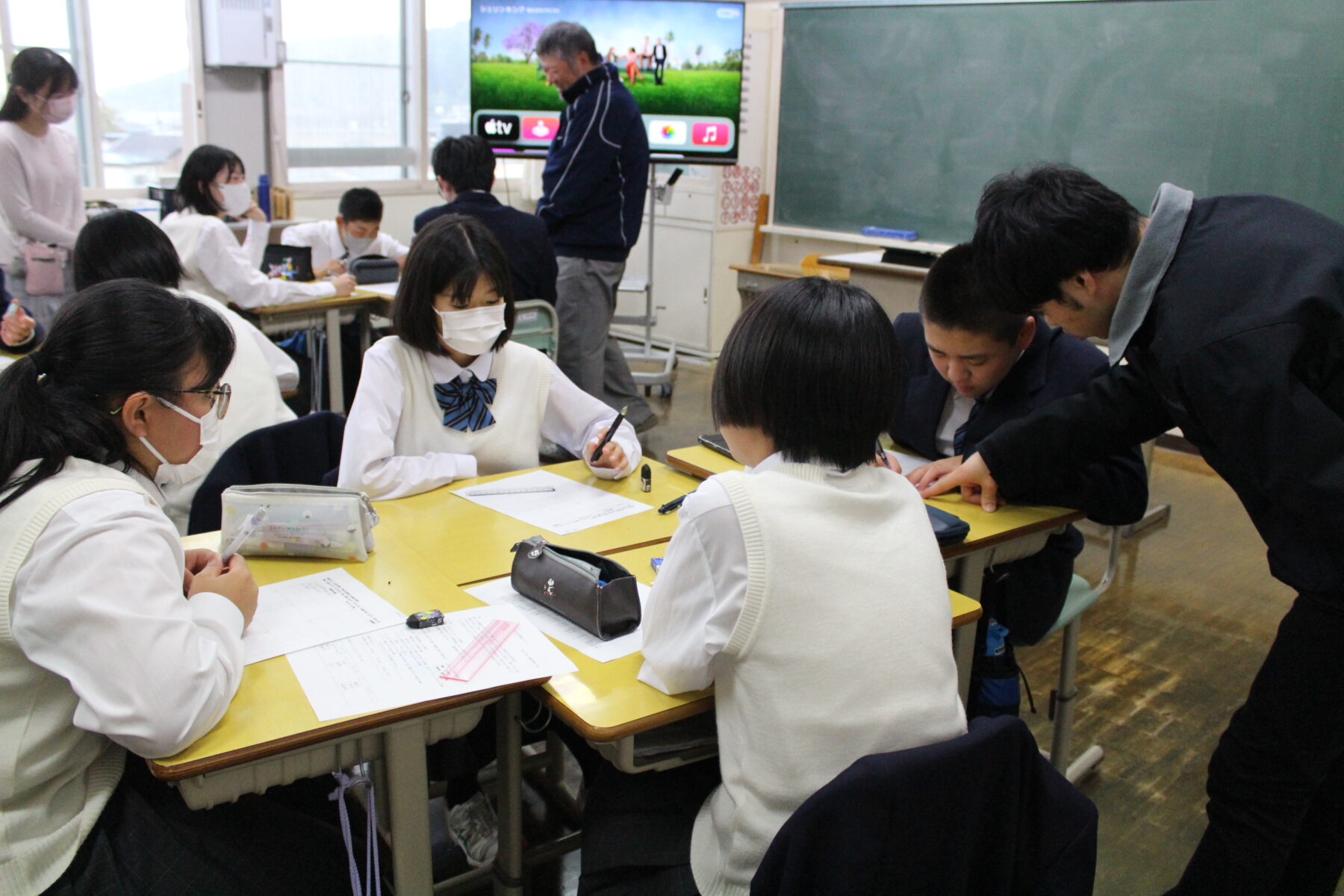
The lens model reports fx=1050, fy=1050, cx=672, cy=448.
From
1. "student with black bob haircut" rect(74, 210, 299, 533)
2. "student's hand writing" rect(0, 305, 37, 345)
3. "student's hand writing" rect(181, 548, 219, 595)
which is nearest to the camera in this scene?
"student's hand writing" rect(181, 548, 219, 595)

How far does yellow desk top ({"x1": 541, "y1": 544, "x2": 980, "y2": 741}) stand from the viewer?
1301 millimetres

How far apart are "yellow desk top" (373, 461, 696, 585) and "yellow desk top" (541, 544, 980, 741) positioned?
0.36 meters

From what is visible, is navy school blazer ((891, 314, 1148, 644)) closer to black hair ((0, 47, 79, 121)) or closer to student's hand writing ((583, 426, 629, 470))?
student's hand writing ((583, 426, 629, 470))

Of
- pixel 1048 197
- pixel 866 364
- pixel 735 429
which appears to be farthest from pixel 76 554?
pixel 1048 197

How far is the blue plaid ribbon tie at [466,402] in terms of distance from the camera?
2.32 metres

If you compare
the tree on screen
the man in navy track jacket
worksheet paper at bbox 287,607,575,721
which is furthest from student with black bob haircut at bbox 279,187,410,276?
worksheet paper at bbox 287,607,575,721

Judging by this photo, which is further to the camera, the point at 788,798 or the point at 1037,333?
the point at 1037,333

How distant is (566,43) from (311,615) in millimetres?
3324

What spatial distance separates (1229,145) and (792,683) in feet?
13.9

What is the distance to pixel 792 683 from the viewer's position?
1212 millimetres

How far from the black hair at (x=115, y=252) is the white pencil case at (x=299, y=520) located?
1175 millimetres

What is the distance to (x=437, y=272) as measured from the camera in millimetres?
2217

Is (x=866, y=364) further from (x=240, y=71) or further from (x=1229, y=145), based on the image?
(x=240, y=71)

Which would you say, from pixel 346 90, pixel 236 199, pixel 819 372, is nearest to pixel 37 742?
pixel 819 372
